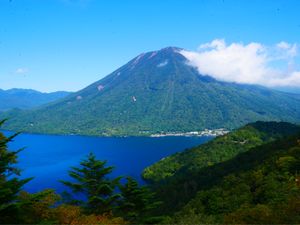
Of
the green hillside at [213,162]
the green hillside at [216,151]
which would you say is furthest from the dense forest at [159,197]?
the green hillside at [216,151]

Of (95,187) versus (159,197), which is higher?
(95,187)

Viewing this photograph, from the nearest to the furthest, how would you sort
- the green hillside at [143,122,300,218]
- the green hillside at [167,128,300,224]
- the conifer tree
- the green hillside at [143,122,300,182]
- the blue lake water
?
the green hillside at [167,128,300,224]
the conifer tree
the green hillside at [143,122,300,218]
the blue lake water
the green hillside at [143,122,300,182]

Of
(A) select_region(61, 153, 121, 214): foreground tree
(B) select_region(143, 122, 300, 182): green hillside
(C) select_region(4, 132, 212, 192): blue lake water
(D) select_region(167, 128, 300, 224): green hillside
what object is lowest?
(C) select_region(4, 132, 212, 192): blue lake water

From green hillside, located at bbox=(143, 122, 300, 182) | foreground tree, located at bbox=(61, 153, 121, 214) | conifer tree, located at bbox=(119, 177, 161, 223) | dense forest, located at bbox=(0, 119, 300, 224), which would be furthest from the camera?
green hillside, located at bbox=(143, 122, 300, 182)

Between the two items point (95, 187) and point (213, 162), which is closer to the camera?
point (95, 187)

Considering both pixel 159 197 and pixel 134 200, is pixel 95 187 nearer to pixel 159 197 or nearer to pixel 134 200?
pixel 134 200

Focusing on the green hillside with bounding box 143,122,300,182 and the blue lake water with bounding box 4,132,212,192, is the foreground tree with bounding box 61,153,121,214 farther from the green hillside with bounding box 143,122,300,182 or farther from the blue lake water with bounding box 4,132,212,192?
the green hillside with bounding box 143,122,300,182

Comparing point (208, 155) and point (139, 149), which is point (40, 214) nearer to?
point (208, 155)

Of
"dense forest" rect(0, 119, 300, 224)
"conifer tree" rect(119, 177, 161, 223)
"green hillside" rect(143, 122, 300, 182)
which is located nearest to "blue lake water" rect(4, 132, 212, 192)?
"green hillside" rect(143, 122, 300, 182)

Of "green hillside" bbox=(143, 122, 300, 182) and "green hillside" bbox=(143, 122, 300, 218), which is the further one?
"green hillside" bbox=(143, 122, 300, 182)

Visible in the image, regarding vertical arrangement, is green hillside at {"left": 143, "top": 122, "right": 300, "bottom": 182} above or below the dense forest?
below

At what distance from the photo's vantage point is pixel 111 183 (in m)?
26.1

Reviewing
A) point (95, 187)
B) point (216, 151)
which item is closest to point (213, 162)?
point (216, 151)

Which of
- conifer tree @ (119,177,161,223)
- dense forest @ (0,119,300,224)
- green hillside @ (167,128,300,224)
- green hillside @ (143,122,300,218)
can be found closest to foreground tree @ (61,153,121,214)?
dense forest @ (0,119,300,224)
